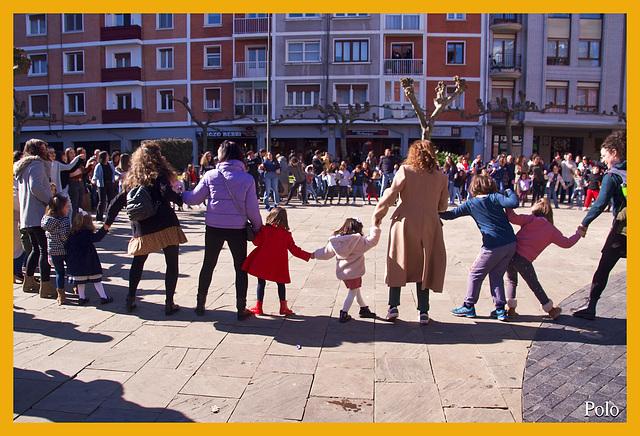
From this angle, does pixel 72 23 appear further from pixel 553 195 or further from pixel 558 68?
pixel 553 195

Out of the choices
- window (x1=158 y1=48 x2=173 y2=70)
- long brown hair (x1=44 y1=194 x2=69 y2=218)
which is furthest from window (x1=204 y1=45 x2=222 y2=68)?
long brown hair (x1=44 y1=194 x2=69 y2=218)

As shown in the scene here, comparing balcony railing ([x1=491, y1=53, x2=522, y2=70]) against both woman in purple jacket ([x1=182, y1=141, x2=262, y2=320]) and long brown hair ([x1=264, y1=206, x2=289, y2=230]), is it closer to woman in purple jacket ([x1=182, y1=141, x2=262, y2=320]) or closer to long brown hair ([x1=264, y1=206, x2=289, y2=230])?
long brown hair ([x1=264, y1=206, x2=289, y2=230])

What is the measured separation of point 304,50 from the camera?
3472cm

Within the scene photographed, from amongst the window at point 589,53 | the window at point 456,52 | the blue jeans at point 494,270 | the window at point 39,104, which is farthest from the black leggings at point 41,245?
the window at point 39,104

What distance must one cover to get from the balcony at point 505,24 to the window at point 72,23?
2835 cm

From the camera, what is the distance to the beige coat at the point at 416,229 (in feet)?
16.1

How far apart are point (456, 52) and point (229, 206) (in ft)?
107

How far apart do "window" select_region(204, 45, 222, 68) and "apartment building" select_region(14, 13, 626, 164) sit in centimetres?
7

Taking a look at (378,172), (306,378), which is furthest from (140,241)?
(378,172)

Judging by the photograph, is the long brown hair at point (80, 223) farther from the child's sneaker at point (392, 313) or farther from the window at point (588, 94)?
the window at point (588, 94)

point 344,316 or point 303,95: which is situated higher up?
point 303,95

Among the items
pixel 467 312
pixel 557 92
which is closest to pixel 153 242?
pixel 467 312

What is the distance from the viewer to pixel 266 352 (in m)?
4.41

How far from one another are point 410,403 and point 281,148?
3335cm
